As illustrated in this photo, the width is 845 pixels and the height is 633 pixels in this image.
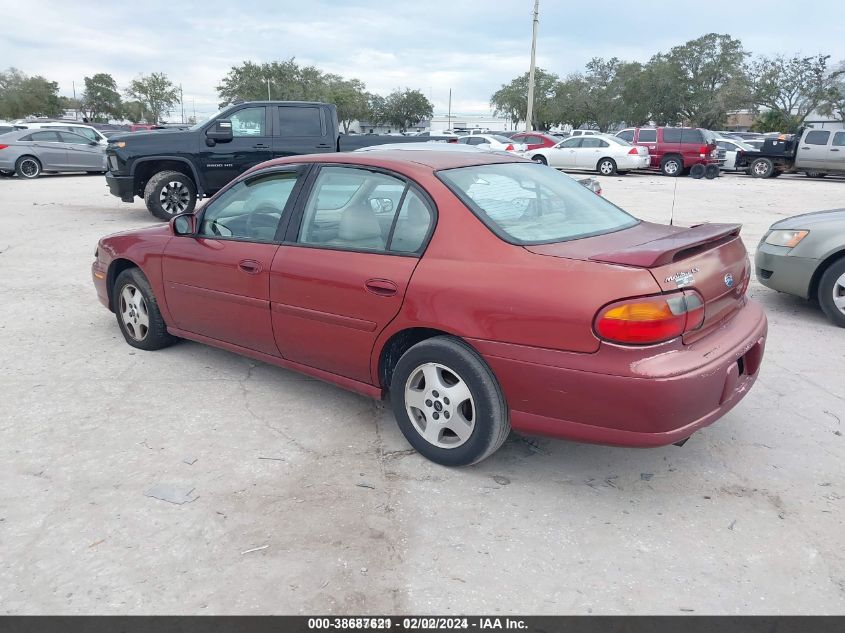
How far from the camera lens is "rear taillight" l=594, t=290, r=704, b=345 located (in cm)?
279

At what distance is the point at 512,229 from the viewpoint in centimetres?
332

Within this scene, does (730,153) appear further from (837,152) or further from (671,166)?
(837,152)

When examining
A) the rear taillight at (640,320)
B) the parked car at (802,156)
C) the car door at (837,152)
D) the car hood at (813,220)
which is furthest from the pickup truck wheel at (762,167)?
the rear taillight at (640,320)

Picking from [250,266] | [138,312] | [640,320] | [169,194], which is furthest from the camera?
[169,194]

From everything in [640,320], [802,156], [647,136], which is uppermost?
[647,136]

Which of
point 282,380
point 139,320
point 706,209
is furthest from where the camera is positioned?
point 706,209

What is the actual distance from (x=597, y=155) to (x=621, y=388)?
22.9m

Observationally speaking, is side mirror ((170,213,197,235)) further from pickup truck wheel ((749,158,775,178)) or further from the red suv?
pickup truck wheel ((749,158,775,178))

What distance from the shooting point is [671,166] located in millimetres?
24547

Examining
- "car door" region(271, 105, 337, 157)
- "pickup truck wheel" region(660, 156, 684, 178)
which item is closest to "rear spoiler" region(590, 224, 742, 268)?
"car door" region(271, 105, 337, 157)

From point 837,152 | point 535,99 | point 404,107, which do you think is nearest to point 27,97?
point 404,107

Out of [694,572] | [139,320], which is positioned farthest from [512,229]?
[139,320]

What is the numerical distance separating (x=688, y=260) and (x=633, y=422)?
0.77 metres
